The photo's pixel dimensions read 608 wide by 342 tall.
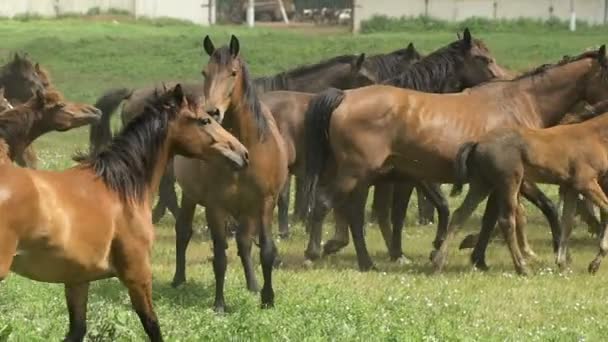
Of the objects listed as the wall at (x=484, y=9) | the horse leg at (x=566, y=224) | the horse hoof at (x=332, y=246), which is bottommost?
the horse hoof at (x=332, y=246)

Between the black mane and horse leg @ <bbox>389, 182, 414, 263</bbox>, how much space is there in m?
1.22

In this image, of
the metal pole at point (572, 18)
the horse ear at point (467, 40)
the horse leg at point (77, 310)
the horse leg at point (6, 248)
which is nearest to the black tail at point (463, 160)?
the horse ear at point (467, 40)

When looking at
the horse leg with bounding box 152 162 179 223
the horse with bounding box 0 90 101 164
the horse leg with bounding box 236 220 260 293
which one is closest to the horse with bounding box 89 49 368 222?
the horse leg with bounding box 152 162 179 223

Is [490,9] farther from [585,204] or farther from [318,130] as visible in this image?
[318,130]

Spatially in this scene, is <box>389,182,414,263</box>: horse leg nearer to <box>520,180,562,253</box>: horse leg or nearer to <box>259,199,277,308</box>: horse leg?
<box>520,180,562,253</box>: horse leg

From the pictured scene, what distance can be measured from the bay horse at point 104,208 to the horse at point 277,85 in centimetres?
635

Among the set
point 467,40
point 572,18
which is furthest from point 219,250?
point 572,18

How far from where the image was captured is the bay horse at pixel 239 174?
37.7 feet

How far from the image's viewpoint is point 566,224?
45.3 ft

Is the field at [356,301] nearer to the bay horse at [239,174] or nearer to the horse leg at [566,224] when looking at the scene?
the horse leg at [566,224]

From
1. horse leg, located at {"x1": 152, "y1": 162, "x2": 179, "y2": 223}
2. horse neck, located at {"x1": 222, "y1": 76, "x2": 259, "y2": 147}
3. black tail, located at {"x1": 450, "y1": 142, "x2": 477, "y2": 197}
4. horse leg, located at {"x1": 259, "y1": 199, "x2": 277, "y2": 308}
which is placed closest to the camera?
horse leg, located at {"x1": 259, "y1": 199, "x2": 277, "y2": 308}

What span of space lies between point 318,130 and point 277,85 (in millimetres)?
2852

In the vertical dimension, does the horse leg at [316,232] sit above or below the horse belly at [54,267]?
below

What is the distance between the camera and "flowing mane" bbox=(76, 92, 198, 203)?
9125 millimetres
